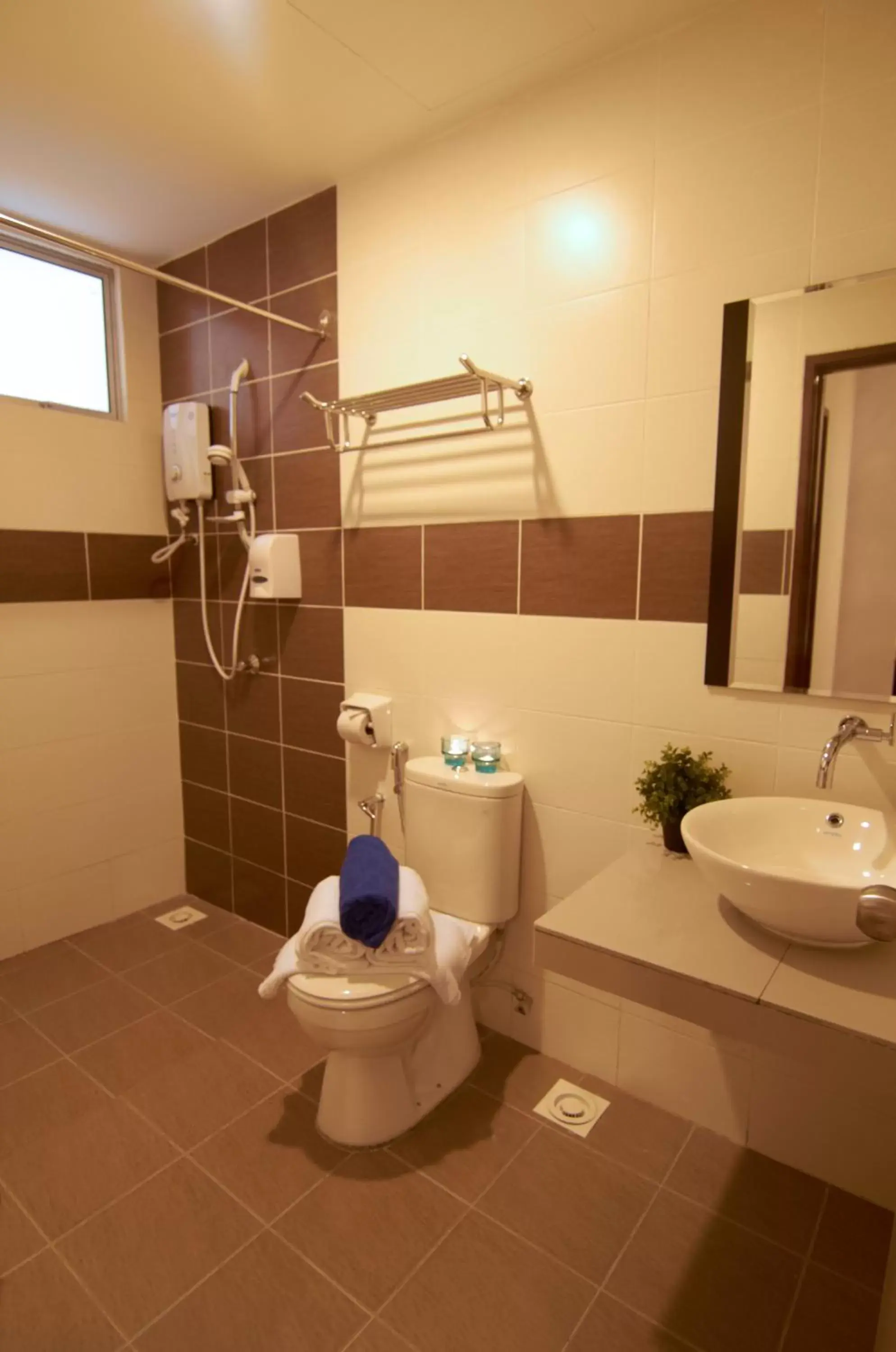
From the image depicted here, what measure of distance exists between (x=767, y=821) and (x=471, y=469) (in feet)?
3.83

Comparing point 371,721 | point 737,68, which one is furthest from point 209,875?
point 737,68

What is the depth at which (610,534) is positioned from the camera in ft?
5.77

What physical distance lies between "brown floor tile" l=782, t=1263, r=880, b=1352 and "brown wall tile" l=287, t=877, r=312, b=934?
174 centimetres

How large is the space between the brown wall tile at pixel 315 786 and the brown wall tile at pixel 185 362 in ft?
4.59

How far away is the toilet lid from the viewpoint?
1606mm

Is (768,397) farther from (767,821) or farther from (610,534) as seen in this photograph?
(767,821)

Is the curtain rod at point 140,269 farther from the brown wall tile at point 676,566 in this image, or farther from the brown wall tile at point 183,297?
the brown wall tile at point 676,566

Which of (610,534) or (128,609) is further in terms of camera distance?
(128,609)

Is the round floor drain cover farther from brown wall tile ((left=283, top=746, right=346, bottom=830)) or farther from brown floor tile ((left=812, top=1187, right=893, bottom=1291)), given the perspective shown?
brown wall tile ((left=283, top=746, right=346, bottom=830))

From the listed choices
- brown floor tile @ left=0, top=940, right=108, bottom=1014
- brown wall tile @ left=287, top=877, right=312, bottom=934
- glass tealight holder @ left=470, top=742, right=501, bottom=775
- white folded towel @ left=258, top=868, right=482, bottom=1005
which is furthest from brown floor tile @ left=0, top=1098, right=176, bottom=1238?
glass tealight holder @ left=470, top=742, right=501, bottom=775

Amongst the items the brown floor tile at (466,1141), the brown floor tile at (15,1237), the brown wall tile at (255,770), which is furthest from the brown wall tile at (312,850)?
the brown floor tile at (15,1237)

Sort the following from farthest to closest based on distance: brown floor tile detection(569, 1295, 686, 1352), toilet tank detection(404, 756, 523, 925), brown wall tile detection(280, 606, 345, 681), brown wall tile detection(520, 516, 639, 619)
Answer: brown wall tile detection(280, 606, 345, 681) → toilet tank detection(404, 756, 523, 925) → brown wall tile detection(520, 516, 639, 619) → brown floor tile detection(569, 1295, 686, 1352)

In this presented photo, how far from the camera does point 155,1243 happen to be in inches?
58.5

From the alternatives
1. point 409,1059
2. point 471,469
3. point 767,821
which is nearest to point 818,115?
point 471,469
